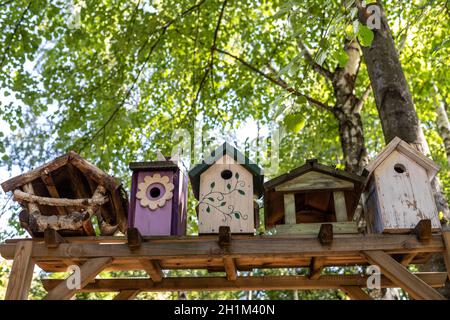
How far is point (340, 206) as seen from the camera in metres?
3.24

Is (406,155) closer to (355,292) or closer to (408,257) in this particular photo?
(408,257)

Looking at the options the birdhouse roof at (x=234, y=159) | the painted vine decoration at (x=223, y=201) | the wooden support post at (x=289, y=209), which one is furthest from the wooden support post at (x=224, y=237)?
the birdhouse roof at (x=234, y=159)

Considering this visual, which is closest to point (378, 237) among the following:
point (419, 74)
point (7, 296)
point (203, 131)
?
point (7, 296)

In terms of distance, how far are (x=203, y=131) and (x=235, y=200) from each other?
4632mm

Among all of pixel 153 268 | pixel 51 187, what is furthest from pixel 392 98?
pixel 51 187

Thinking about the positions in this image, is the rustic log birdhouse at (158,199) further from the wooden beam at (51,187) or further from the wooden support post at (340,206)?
the wooden support post at (340,206)

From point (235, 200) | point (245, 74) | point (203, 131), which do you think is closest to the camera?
point (235, 200)

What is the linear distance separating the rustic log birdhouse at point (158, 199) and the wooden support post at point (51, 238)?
0.50m

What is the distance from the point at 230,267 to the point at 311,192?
839 mm

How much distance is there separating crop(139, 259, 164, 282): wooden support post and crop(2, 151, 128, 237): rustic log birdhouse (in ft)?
1.49

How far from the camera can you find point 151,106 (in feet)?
29.0
